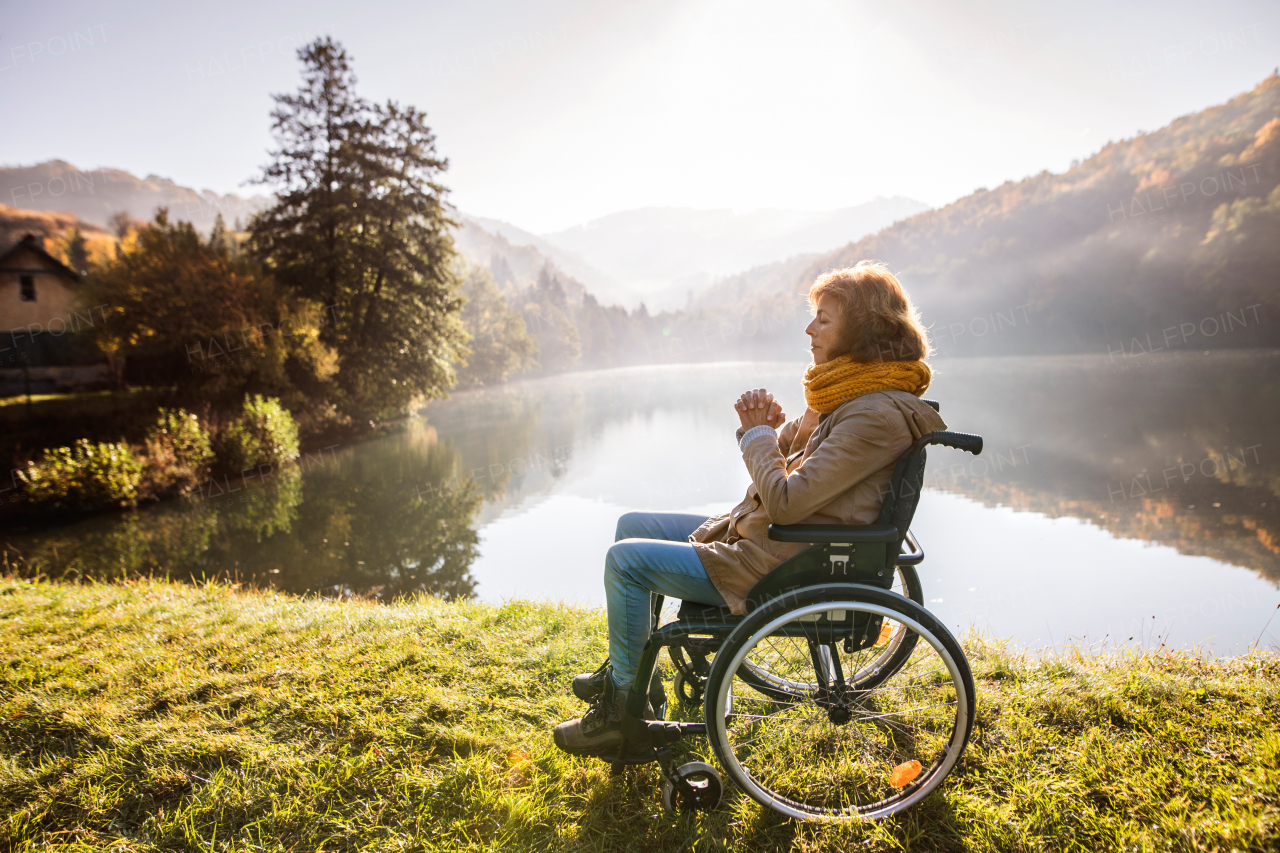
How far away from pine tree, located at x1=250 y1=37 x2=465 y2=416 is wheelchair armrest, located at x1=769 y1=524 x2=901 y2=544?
20.3 metres

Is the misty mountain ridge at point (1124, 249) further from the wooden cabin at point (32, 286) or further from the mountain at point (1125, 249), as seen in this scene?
the wooden cabin at point (32, 286)

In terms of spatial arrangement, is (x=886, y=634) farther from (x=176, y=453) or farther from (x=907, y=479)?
(x=176, y=453)

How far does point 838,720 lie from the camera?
2010 millimetres

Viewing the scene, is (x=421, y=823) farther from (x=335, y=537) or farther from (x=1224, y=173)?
(x=1224, y=173)

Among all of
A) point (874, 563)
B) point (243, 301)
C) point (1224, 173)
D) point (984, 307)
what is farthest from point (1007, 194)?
point (874, 563)

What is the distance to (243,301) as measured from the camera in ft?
51.5

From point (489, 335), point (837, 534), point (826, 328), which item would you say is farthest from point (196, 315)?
point (489, 335)

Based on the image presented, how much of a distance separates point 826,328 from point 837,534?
742 mm

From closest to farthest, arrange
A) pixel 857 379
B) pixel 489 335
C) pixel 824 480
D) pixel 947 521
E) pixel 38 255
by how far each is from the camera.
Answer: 1. pixel 824 480
2. pixel 857 379
3. pixel 947 521
4. pixel 38 255
5. pixel 489 335

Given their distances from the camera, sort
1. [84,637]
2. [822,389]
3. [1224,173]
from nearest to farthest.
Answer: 1. [822,389]
2. [84,637]
3. [1224,173]

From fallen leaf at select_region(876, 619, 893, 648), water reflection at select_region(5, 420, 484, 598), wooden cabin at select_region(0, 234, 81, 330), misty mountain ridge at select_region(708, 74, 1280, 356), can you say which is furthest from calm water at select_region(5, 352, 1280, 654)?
wooden cabin at select_region(0, 234, 81, 330)

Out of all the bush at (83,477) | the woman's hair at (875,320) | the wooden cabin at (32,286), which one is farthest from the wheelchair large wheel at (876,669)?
the wooden cabin at (32,286)

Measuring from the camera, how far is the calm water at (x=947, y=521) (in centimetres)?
577

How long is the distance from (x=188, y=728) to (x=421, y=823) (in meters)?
1.33
